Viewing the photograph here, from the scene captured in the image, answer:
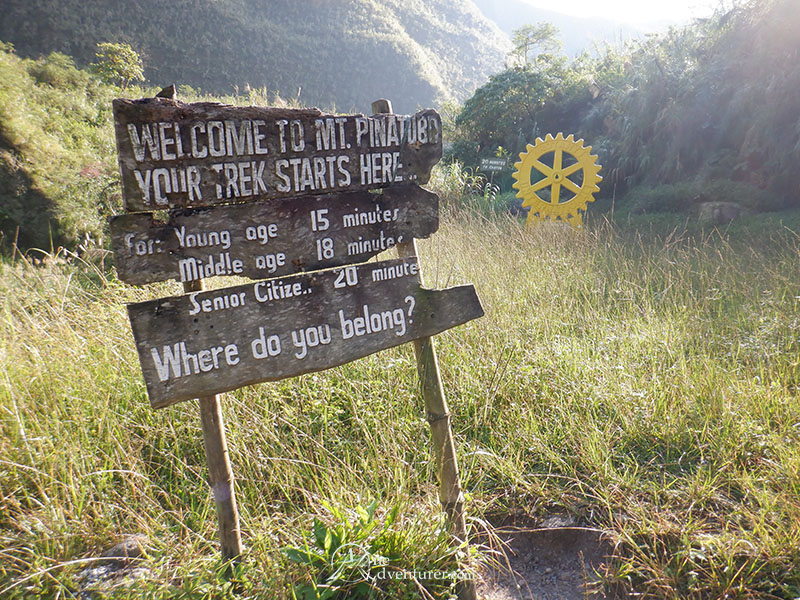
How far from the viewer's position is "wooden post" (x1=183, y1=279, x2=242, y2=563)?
161 cm

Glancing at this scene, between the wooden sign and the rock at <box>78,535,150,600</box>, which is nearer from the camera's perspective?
the wooden sign

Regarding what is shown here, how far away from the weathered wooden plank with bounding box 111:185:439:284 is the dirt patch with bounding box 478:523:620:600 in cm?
119

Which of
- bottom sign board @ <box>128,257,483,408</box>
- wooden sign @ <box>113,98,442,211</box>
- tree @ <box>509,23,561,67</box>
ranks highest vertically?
tree @ <box>509,23,561,67</box>

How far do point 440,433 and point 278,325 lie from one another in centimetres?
73

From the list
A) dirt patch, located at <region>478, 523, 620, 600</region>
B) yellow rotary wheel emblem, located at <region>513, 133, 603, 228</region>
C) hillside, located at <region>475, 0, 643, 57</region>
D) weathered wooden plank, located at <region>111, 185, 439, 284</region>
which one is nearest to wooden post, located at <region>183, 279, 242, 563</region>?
weathered wooden plank, located at <region>111, 185, 439, 284</region>

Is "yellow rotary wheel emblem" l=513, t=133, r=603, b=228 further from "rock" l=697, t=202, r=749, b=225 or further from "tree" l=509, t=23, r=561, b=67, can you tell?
"tree" l=509, t=23, r=561, b=67

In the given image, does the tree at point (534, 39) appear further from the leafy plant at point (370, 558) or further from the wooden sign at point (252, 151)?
the leafy plant at point (370, 558)

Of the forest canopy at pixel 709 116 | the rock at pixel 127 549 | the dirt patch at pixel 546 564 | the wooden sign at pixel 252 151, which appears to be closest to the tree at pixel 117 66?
the forest canopy at pixel 709 116

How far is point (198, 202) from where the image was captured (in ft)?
4.86

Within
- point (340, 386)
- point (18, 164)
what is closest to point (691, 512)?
point (340, 386)

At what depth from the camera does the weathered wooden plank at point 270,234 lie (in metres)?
1.43

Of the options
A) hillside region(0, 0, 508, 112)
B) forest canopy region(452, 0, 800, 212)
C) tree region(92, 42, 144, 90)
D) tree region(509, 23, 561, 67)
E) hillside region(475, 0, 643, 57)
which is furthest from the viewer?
hillside region(475, 0, 643, 57)

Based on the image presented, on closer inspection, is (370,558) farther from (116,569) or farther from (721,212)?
(721,212)

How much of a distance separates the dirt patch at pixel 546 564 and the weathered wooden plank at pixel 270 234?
3.90 feet
